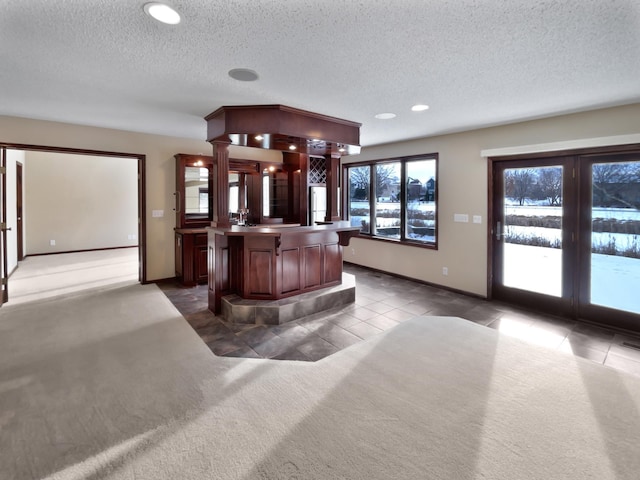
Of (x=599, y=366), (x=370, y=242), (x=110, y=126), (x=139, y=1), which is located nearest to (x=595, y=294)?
(x=599, y=366)

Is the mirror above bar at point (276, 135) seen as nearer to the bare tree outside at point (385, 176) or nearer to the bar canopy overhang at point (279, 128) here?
the bar canopy overhang at point (279, 128)

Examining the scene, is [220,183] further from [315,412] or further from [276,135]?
[315,412]

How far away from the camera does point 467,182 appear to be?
4754 millimetres

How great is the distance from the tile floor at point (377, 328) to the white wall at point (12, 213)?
3.35 m

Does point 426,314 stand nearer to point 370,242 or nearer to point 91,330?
point 370,242

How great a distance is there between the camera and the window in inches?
212

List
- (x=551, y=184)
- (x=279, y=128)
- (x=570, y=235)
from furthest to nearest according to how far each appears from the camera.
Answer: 1. (x=551, y=184)
2. (x=570, y=235)
3. (x=279, y=128)

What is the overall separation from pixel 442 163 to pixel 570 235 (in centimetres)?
198

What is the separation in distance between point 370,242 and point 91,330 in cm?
464

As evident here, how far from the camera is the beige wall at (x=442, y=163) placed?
12.6 feet

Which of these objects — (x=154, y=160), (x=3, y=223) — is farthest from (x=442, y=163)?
(x=3, y=223)

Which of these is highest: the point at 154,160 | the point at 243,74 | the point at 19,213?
the point at 243,74

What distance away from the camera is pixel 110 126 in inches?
182

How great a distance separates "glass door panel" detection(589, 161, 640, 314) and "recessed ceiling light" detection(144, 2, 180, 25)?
4364 millimetres
